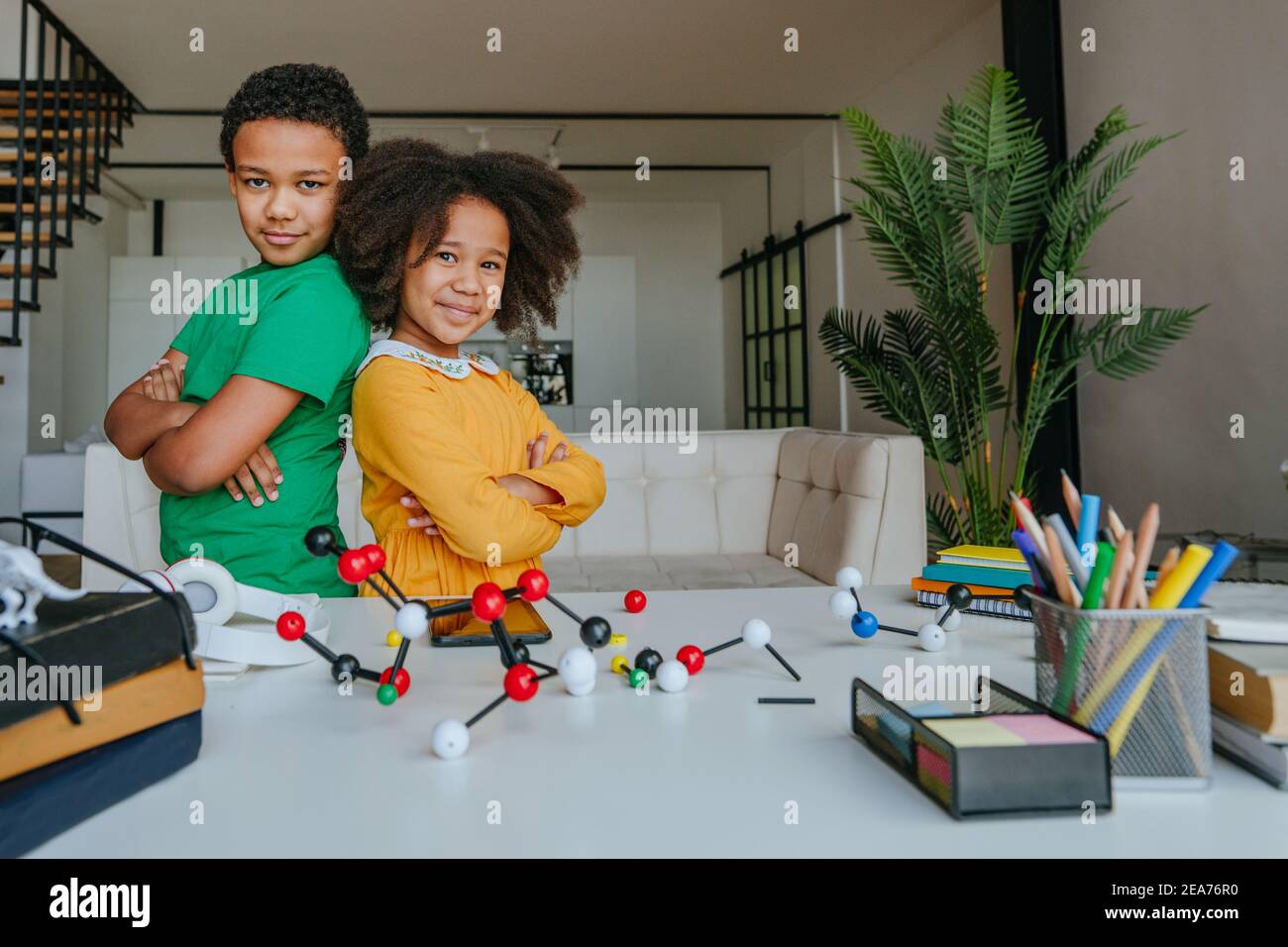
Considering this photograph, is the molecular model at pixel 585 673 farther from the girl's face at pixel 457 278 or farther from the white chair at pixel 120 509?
the white chair at pixel 120 509

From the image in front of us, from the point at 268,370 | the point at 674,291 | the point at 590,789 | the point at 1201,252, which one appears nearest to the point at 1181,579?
the point at 590,789

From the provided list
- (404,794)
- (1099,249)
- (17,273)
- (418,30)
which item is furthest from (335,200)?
(17,273)

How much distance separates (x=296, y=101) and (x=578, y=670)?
72 centimetres

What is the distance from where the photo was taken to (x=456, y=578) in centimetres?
114

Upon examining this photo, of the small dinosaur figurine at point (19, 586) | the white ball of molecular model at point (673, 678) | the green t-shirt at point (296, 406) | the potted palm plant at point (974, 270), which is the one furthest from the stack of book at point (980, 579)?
the potted palm plant at point (974, 270)

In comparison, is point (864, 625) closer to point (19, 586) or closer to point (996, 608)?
point (996, 608)

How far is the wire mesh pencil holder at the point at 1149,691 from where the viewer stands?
1.59 feet

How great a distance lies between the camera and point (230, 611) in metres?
0.78

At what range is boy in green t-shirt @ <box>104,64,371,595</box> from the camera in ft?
3.17

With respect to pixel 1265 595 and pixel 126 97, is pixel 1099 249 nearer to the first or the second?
pixel 1265 595

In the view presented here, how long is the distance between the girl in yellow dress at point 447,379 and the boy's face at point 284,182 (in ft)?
0.10

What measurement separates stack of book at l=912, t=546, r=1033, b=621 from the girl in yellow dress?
41 cm
